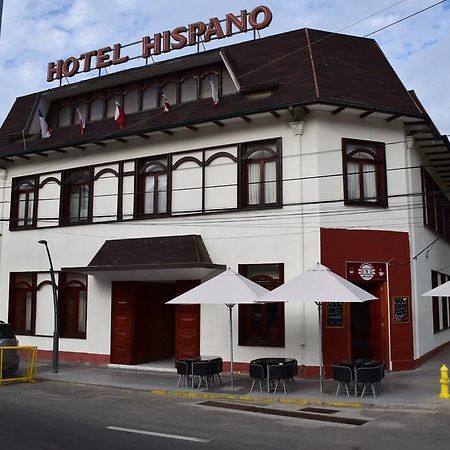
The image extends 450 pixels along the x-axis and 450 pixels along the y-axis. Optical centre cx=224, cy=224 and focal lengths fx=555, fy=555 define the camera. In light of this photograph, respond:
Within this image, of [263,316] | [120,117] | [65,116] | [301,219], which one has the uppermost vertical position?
[65,116]

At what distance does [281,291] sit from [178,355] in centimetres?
585

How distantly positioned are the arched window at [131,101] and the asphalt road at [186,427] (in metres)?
11.3

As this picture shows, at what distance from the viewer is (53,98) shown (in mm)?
22547

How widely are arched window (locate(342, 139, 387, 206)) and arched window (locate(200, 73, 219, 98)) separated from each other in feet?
17.3

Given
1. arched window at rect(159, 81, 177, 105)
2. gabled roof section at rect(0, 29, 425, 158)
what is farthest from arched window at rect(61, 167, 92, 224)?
arched window at rect(159, 81, 177, 105)

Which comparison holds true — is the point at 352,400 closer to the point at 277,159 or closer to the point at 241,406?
the point at 241,406

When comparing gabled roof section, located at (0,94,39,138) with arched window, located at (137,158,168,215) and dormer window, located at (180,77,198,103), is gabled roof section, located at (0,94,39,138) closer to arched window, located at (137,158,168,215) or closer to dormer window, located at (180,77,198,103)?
arched window, located at (137,158,168,215)

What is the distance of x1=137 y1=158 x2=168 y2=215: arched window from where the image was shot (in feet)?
61.5

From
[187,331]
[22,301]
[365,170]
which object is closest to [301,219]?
[365,170]

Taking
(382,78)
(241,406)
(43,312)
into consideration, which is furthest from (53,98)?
(241,406)

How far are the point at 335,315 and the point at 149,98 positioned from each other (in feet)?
34.6

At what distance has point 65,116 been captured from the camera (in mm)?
22375

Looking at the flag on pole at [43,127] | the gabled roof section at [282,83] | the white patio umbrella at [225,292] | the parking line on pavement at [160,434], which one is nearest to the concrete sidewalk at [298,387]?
the white patio umbrella at [225,292]

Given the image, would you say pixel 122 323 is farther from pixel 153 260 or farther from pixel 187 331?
pixel 153 260
